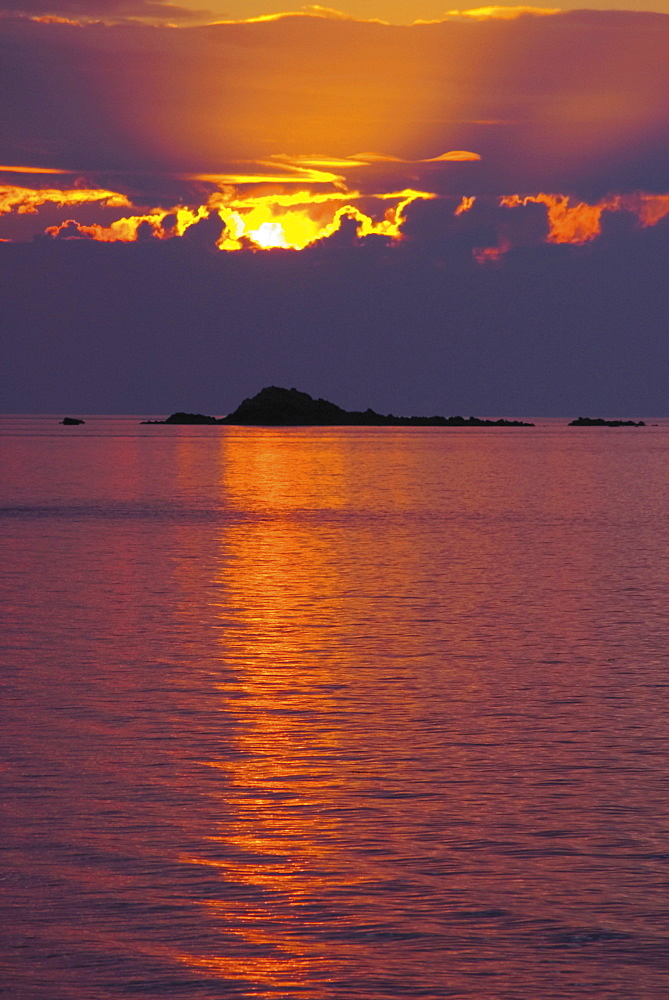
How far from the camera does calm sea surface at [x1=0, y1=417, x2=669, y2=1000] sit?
10898mm

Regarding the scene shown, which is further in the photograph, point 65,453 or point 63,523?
point 65,453

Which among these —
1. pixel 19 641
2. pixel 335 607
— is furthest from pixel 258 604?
pixel 19 641

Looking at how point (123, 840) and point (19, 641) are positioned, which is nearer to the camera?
point (123, 840)

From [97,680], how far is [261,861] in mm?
10136

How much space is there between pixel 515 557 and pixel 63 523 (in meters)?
23.8

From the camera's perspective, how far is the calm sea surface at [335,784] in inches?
429

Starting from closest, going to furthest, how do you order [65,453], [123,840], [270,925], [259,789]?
[270,925] → [123,840] → [259,789] → [65,453]

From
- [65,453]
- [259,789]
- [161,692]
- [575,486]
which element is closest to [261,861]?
[259,789]

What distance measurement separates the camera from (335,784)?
52.3 ft

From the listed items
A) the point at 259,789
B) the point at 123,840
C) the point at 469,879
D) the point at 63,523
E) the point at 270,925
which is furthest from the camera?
the point at 63,523

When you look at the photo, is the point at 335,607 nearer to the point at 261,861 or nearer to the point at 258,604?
the point at 258,604

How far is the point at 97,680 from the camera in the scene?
22.9 metres

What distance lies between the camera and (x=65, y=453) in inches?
7165

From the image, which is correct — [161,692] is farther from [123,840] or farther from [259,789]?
[123,840]
